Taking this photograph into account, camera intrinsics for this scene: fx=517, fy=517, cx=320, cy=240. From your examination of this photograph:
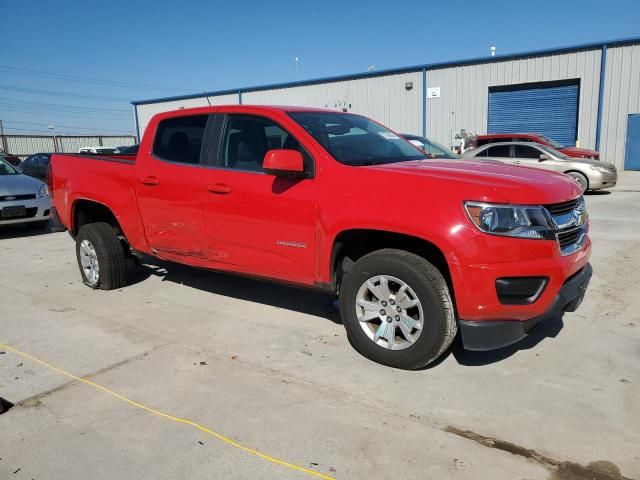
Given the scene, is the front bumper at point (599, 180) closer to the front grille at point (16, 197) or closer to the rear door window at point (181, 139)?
the rear door window at point (181, 139)

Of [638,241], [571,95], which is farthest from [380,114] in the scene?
[638,241]

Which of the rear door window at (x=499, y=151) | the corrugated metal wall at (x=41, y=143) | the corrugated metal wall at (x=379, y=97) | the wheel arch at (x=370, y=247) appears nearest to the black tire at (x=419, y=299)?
the wheel arch at (x=370, y=247)

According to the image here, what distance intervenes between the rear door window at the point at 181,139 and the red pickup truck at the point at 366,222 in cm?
1

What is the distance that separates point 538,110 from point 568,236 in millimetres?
22050

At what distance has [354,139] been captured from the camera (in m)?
4.25

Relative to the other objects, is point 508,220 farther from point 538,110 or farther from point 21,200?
point 538,110

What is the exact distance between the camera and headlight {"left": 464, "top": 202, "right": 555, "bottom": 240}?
306 centimetres

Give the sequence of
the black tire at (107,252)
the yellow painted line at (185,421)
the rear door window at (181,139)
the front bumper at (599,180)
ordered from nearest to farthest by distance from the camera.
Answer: the yellow painted line at (185,421)
the rear door window at (181,139)
the black tire at (107,252)
the front bumper at (599,180)

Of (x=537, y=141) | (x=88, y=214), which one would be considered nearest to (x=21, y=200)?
(x=88, y=214)

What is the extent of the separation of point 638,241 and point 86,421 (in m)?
7.38

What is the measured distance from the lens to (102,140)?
48250 mm

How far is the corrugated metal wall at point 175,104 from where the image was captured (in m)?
32.4

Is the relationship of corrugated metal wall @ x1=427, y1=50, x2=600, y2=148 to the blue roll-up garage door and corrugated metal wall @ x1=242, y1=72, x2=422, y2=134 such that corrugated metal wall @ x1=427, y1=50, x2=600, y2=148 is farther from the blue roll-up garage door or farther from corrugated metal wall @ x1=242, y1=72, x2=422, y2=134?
corrugated metal wall @ x1=242, y1=72, x2=422, y2=134

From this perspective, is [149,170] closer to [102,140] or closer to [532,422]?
[532,422]
